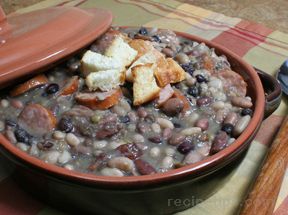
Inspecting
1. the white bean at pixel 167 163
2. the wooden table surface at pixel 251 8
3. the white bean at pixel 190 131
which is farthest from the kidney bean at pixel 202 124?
the wooden table surface at pixel 251 8

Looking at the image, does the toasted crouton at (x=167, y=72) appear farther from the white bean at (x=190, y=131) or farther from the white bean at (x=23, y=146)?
the white bean at (x=23, y=146)

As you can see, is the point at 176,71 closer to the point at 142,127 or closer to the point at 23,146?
the point at 142,127

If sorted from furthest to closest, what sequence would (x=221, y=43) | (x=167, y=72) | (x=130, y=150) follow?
1. (x=221, y=43)
2. (x=167, y=72)
3. (x=130, y=150)

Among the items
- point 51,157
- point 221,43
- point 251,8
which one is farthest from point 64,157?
point 251,8

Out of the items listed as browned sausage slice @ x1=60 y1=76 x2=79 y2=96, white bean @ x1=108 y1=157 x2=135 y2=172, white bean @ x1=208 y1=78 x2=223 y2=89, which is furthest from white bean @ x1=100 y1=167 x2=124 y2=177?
white bean @ x1=208 y1=78 x2=223 y2=89

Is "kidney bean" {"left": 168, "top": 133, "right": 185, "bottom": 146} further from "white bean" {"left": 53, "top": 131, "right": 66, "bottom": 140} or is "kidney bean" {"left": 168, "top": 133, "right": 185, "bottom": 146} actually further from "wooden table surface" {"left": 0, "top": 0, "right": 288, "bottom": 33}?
"wooden table surface" {"left": 0, "top": 0, "right": 288, "bottom": 33}
